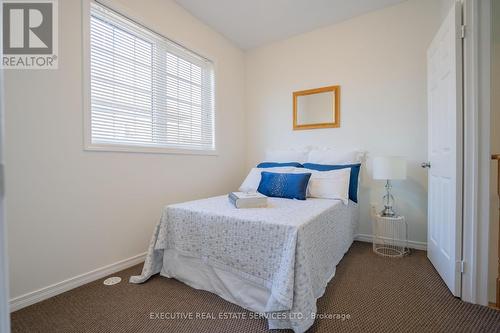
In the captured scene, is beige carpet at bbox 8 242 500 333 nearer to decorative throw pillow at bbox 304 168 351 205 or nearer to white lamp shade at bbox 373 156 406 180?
decorative throw pillow at bbox 304 168 351 205

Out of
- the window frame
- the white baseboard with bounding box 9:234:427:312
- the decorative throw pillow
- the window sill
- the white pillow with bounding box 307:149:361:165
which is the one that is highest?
the window frame

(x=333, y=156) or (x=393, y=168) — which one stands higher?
(x=333, y=156)

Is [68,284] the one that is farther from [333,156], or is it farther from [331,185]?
[333,156]

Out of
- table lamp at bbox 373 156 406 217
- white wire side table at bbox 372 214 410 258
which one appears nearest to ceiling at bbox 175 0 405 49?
table lamp at bbox 373 156 406 217

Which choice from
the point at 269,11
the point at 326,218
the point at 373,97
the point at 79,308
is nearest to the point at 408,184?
the point at 373,97

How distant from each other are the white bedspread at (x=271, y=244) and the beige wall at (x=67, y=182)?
18.9 inches

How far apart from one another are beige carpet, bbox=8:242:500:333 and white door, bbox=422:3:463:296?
0.23 meters

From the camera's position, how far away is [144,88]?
2443mm

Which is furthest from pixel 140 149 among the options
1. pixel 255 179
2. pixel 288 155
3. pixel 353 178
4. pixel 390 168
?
pixel 390 168

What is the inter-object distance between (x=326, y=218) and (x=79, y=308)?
1.82 m

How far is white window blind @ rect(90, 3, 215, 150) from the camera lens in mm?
2076

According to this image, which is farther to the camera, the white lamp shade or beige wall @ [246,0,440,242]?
beige wall @ [246,0,440,242]

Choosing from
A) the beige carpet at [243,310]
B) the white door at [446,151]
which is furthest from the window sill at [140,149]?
the white door at [446,151]

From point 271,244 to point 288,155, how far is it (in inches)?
70.8
